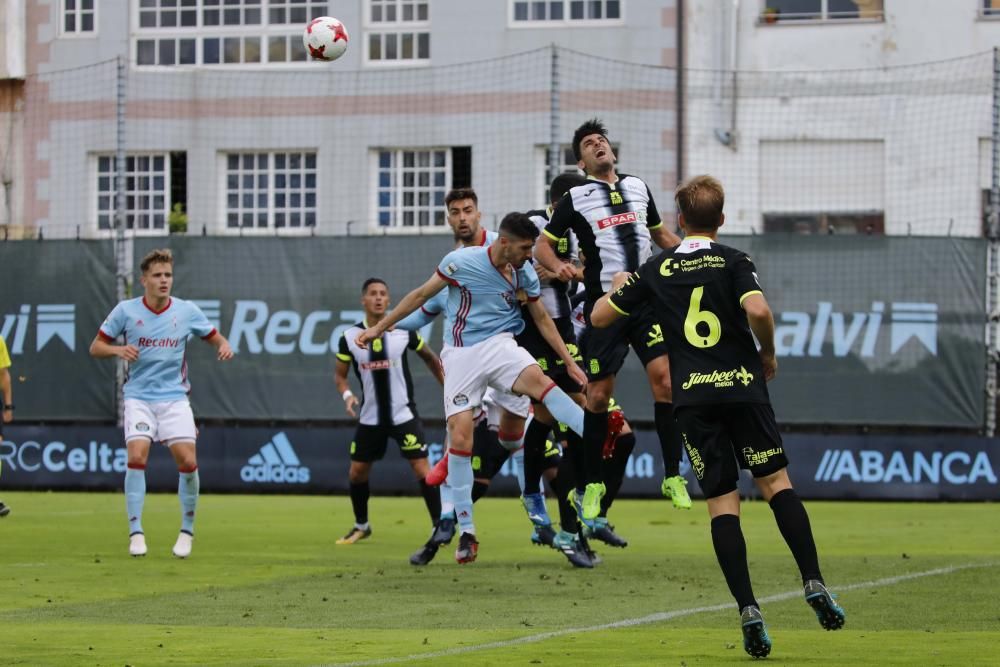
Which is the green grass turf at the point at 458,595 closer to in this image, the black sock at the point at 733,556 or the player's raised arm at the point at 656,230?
the black sock at the point at 733,556

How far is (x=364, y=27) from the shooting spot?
98.4 feet

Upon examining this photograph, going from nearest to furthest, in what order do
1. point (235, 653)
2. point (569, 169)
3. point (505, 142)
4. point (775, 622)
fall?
point (235, 653)
point (775, 622)
point (569, 169)
point (505, 142)

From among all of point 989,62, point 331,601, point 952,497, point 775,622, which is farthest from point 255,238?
point 775,622

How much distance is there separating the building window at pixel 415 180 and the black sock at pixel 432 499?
14.4 m

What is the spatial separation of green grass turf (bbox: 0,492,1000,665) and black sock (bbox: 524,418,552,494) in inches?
23.6

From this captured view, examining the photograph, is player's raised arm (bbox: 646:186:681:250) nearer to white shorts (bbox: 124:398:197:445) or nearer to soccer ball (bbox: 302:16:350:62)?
white shorts (bbox: 124:398:197:445)

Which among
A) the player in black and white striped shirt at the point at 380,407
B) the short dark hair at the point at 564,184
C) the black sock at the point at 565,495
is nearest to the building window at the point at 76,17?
the player in black and white striped shirt at the point at 380,407

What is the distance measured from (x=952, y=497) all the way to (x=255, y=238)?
844cm

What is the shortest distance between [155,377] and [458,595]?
4328mm

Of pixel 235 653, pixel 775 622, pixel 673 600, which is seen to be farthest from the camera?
pixel 673 600

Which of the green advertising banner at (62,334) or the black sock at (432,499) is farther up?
the green advertising banner at (62,334)

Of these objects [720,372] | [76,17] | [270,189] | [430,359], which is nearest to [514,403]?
[430,359]

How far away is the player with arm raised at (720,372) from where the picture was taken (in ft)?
25.5

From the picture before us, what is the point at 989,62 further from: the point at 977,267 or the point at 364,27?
the point at 364,27
